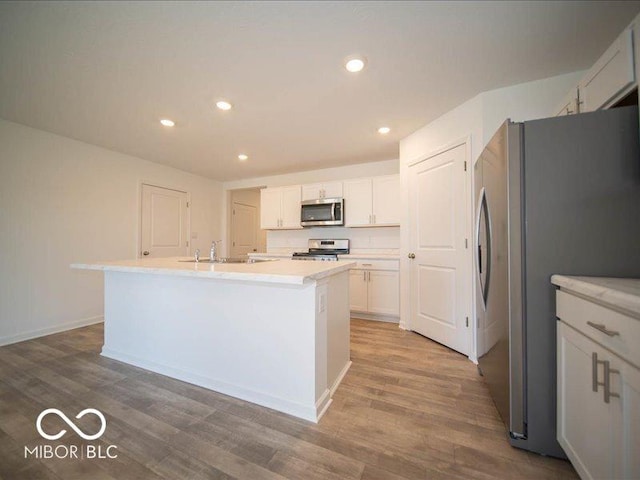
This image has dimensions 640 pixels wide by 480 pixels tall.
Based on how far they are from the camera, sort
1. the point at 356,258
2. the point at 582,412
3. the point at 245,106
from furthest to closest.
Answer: the point at 356,258 < the point at 245,106 < the point at 582,412

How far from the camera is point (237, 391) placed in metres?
1.78

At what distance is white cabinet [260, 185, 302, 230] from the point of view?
4.52m

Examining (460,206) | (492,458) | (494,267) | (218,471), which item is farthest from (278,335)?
(460,206)

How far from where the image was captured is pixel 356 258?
3.69 metres

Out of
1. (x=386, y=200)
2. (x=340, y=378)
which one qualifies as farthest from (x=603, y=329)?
(x=386, y=200)

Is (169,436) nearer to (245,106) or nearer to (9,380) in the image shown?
(9,380)

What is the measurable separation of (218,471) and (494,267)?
179 centimetres

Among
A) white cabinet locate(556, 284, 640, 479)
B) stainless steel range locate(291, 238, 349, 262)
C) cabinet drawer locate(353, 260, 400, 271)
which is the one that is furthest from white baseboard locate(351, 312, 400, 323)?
white cabinet locate(556, 284, 640, 479)

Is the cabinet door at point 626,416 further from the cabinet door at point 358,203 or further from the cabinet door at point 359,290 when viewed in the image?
the cabinet door at point 358,203

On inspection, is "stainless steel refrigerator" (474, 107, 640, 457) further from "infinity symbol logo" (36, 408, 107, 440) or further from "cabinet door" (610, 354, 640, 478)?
"infinity symbol logo" (36, 408, 107, 440)

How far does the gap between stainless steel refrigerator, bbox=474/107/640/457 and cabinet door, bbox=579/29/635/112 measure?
0.79 ft

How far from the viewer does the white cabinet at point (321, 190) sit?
4129mm

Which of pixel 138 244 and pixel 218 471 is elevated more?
pixel 138 244

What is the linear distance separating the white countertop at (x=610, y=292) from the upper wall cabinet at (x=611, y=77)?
93 cm
